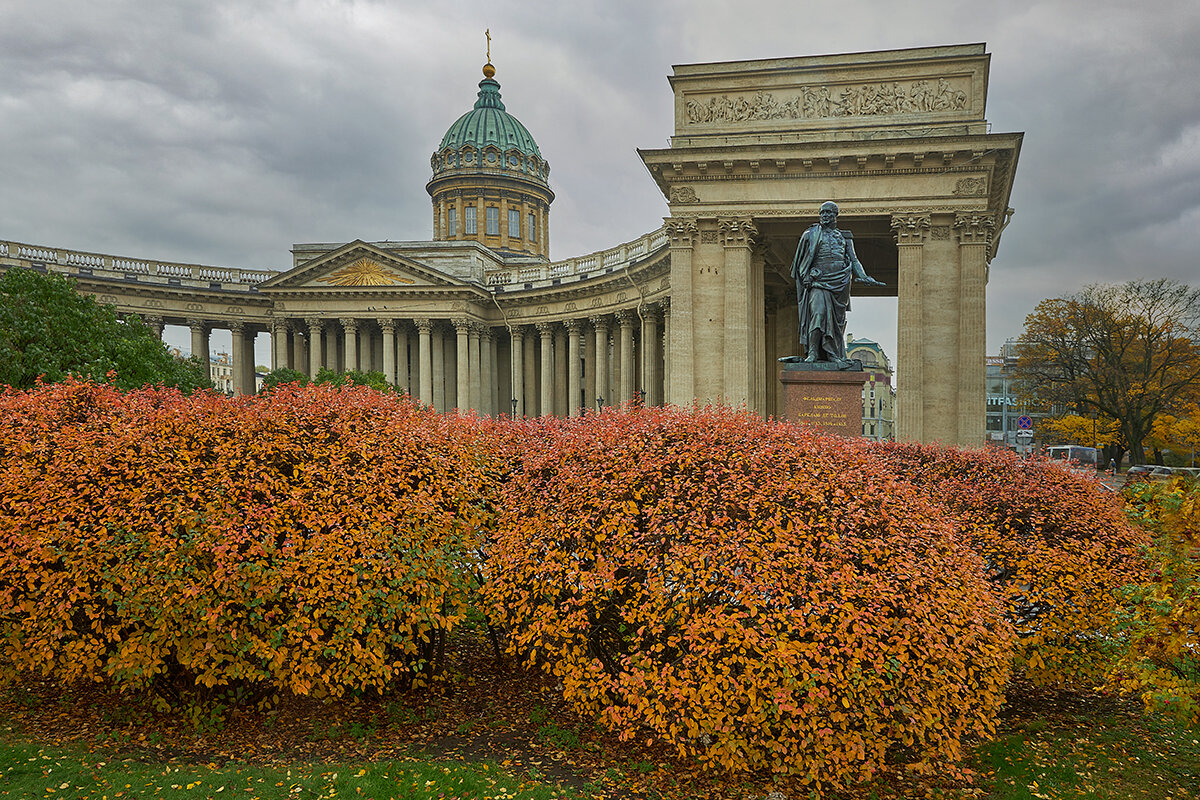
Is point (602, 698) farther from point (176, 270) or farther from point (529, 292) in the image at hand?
point (176, 270)

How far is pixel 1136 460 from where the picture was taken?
147ft

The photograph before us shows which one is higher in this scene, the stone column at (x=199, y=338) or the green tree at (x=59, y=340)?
the stone column at (x=199, y=338)

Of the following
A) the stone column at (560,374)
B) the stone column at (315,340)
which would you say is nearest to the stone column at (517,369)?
the stone column at (560,374)

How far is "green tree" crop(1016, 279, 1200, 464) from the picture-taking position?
4488cm

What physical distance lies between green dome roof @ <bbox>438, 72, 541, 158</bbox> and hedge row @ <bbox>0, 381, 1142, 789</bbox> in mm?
73149

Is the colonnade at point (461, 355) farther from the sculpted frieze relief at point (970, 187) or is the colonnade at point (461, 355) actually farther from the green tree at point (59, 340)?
the green tree at point (59, 340)

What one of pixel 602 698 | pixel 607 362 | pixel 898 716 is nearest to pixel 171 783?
pixel 602 698

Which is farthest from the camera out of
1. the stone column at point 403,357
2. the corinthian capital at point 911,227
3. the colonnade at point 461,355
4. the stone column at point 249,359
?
the stone column at point 249,359

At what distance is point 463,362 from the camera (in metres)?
54.2

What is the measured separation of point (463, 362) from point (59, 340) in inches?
1396

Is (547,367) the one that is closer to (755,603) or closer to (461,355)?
(461,355)

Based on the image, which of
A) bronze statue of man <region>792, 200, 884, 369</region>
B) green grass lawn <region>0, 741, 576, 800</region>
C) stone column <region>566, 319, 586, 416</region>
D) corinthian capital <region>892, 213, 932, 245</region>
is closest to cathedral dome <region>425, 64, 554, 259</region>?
stone column <region>566, 319, 586, 416</region>

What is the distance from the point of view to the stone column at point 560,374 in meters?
52.7

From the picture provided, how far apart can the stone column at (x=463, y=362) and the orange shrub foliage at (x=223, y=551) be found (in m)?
45.2
